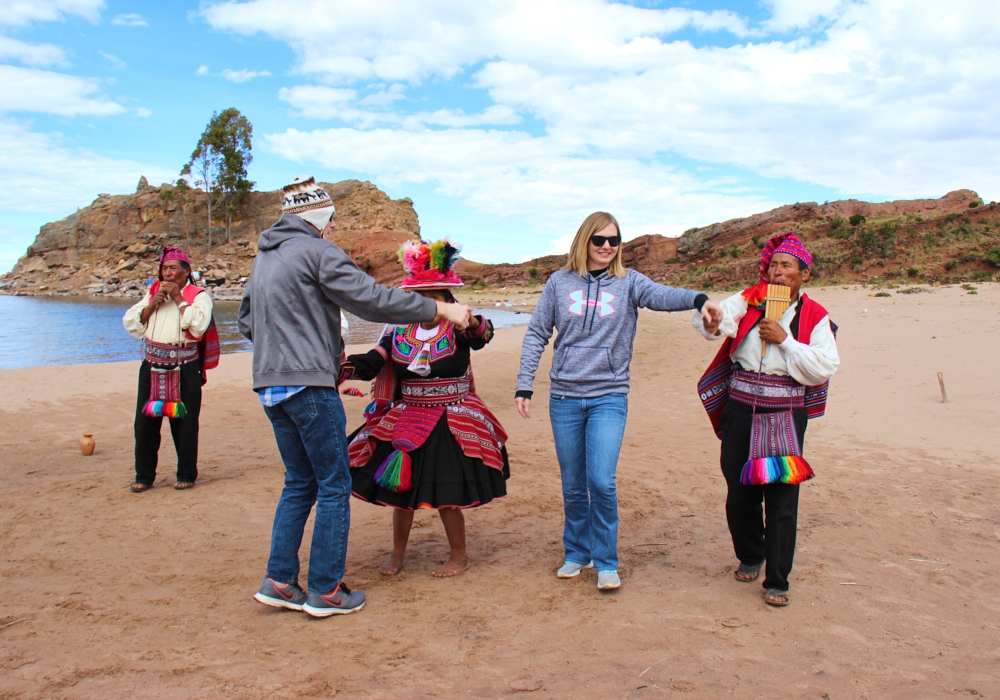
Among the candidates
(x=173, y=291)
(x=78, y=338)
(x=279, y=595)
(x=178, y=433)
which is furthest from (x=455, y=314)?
(x=78, y=338)

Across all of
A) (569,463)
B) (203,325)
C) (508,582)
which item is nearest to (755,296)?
(569,463)

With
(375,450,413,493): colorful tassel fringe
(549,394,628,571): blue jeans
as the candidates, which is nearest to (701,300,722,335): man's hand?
(549,394,628,571): blue jeans

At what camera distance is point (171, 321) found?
6473 millimetres

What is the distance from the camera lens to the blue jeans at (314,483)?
3574 millimetres

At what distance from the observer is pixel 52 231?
287 feet

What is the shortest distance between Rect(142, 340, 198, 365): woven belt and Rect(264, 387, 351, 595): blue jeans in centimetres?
325

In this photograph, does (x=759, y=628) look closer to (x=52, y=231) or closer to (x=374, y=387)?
(x=374, y=387)

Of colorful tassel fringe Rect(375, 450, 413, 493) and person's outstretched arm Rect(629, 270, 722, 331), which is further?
colorful tassel fringe Rect(375, 450, 413, 493)

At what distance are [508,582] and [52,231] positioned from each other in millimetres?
100650

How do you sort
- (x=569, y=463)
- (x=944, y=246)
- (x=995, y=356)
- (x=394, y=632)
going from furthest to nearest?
1. (x=944, y=246)
2. (x=995, y=356)
3. (x=569, y=463)
4. (x=394, y=632)

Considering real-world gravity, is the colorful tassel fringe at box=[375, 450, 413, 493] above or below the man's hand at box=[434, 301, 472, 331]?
below

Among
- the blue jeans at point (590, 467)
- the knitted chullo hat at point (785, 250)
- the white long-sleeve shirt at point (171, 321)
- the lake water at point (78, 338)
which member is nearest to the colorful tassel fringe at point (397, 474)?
the blue jeans at point (590, 467)

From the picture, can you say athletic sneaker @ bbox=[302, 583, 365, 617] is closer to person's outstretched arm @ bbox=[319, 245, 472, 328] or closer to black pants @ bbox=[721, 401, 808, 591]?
person's outstretched arm @ bbox=[319, 245, 472, 328]

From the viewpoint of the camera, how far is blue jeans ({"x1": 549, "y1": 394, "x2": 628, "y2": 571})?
416 centimetres
